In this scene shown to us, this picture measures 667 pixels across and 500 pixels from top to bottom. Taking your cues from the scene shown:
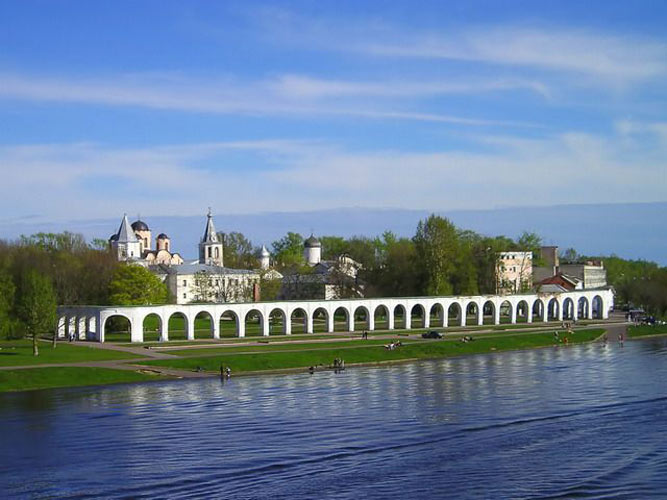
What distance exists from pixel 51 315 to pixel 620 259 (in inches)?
5782

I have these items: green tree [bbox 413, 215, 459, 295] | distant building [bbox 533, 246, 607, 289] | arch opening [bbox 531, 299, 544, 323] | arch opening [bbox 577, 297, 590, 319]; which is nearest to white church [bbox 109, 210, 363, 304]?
green tree [bbox 413, 215, 459, 295]

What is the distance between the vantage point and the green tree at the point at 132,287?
83.4 m

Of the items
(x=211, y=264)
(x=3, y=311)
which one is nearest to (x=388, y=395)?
(x=3, y=311)

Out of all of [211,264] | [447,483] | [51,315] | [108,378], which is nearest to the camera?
[447,483]

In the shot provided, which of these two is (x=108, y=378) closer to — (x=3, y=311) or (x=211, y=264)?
(x=3, y=311)

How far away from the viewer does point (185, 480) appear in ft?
99.3

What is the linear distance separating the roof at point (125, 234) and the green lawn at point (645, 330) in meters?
71.4

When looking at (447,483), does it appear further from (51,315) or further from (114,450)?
(51,315)

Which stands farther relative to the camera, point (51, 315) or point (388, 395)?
point (51, 315)

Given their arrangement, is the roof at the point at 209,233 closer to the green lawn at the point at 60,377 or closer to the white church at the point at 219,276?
the white church at the point at 219,276

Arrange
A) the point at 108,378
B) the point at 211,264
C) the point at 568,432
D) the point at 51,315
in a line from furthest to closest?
the point at 211,264, the point at 51,315, the point at 108,378, the point at 568,432

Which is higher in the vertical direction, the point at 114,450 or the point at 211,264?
the point at 211,264

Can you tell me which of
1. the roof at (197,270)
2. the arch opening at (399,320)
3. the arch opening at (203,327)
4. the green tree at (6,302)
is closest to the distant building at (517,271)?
the arch opening at (399,320)

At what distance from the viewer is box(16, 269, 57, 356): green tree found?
62.0 meters
